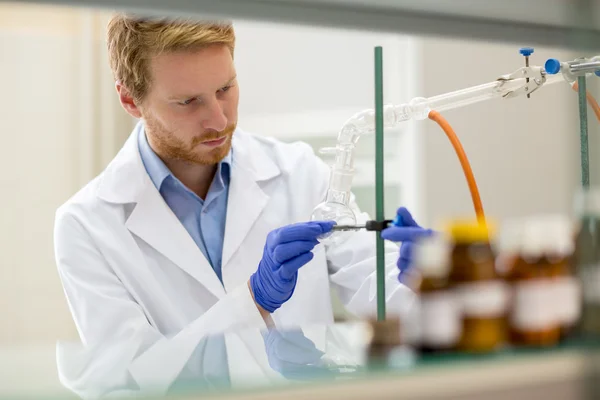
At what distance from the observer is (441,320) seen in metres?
0.70

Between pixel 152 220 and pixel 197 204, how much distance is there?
0.47ft

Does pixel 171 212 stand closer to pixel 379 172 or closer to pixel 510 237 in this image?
pixel 379 172

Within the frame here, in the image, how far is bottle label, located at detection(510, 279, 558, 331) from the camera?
72 cm

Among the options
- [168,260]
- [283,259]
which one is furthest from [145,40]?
[283,259]

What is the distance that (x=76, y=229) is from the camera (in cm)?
166

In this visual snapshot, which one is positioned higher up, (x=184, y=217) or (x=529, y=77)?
(x=529, y=77)

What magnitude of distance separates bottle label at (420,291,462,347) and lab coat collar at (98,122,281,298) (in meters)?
1.01

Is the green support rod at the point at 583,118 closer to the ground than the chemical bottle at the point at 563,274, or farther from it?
farther from it

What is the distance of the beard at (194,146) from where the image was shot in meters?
1.73

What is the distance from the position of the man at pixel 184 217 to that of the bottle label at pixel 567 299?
0.77 metres

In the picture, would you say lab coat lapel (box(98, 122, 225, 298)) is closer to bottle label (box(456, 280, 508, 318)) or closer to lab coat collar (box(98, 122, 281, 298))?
lab coat collar (box(98, 122, 281, 298))

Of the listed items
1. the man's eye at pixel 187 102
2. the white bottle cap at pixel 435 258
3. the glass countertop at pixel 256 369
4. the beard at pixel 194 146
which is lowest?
the glass countertop at pixel 256 369

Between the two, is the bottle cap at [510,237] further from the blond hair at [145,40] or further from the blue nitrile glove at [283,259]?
the blond hair at [145,40]

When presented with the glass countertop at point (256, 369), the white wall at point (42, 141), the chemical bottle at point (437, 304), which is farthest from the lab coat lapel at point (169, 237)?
the white wall at point (42, 141)
